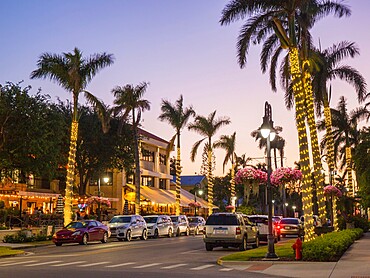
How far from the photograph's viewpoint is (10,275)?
51.1 feet

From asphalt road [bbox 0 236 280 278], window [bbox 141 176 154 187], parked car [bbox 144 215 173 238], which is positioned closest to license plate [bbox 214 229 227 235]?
asphalt road [bbox 0 236 280 278]

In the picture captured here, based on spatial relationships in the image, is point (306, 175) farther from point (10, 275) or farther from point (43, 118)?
point (43, 118)

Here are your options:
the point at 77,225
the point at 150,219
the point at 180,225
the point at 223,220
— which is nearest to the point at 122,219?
the point at 150,219

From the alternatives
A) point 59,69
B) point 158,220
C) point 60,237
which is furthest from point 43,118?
point 158,220

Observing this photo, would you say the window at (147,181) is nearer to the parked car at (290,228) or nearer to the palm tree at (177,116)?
the palm tree at (177,116)

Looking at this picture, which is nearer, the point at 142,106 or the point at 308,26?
the point at 308,26

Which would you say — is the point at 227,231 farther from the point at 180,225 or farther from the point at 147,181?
the point at 147,181

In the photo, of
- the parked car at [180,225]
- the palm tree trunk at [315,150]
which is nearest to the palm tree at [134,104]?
the parked car at [180,225]

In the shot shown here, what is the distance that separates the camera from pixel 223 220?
26031mm

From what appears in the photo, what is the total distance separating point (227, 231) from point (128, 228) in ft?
41.8

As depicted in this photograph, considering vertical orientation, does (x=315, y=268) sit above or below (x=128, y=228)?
below

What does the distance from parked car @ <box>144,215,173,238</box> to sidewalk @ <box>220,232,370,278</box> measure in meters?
22.4

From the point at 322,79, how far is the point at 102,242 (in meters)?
17.1

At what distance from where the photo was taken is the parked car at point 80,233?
32250mm
